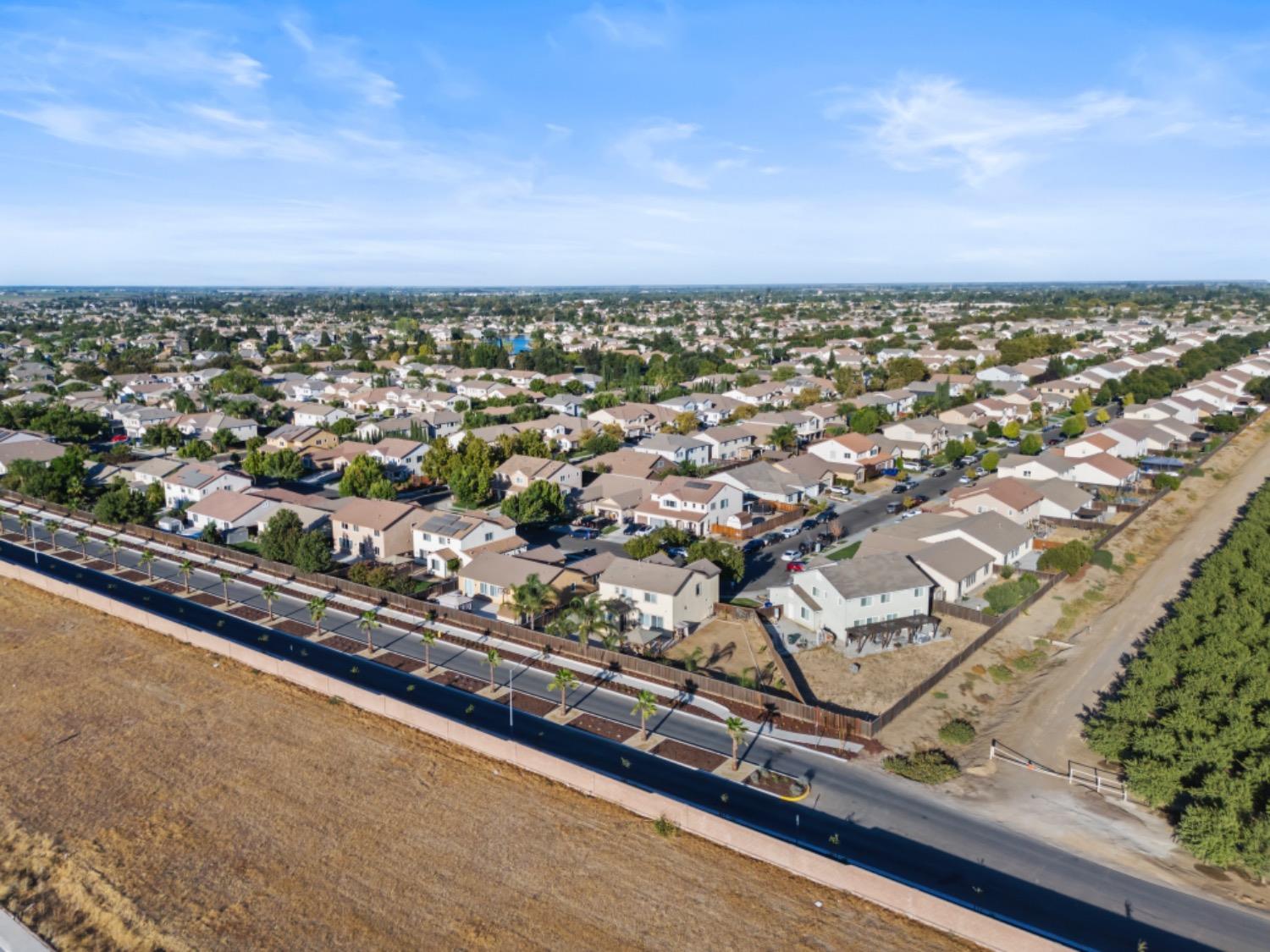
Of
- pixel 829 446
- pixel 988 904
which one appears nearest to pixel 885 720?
pixel 988 904

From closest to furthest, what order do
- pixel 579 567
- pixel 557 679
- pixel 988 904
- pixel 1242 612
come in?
pixel 988 904 → pixel 557 679 → pixel 1242 612 → pixel 579 567

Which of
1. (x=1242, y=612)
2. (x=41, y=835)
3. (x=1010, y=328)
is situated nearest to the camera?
(x=41, y=835)

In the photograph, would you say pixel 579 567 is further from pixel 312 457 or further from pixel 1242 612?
pixel 312 457

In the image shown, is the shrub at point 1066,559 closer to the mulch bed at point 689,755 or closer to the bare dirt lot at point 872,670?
the bare dirt lot at point 872,670

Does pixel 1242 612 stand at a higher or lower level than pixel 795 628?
higher

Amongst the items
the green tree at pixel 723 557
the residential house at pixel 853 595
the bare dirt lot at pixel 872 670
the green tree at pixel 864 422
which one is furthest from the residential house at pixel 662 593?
the green tree at pixel 864 422

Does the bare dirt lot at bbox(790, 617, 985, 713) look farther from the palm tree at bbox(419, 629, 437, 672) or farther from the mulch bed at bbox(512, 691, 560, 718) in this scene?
the palm tree at bbox(419, 629, 437, 672)

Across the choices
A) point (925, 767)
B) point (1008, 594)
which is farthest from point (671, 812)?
point (1008, 594)

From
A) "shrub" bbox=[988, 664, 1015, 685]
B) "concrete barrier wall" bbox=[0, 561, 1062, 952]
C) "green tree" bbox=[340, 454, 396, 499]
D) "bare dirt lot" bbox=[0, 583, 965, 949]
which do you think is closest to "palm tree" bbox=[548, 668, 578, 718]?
"concrete barrier wall" bbox=[0, 561, 1062, 952]
